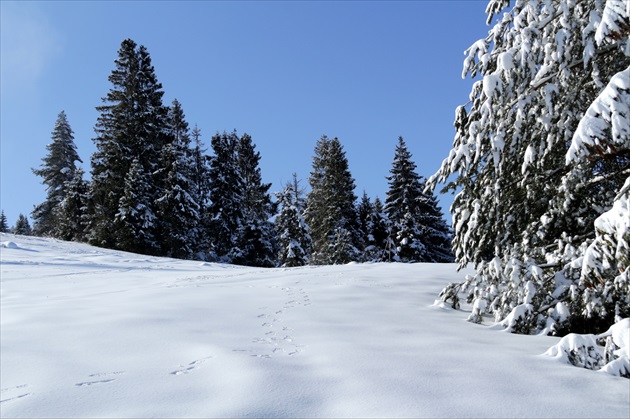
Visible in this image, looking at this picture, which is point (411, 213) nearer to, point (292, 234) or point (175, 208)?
point (292, 234)

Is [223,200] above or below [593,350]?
above

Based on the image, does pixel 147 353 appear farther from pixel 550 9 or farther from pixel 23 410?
pixel 550 9

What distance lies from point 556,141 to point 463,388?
3.38m

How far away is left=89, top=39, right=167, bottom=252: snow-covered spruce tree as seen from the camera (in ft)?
84.8

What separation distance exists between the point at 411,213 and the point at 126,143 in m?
21.9

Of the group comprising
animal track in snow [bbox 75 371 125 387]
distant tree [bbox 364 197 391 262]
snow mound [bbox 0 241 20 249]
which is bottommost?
animal track in snow [bbox 75 371 125 387]

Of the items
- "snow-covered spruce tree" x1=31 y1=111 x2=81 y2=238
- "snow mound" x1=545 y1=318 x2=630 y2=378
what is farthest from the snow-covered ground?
"snow-covered spruce tree" x1=31 y1=111 x2=81 y2=238

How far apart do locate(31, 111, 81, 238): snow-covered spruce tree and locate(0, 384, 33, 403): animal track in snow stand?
38400mm

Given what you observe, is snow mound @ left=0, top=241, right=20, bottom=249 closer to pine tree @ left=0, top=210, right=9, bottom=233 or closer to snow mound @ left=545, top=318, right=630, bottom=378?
snow mound @ left=545, top=318, right=630, bottom=378

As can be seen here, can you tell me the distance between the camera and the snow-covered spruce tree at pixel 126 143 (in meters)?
25.8

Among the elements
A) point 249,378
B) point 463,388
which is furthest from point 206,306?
point 463,388

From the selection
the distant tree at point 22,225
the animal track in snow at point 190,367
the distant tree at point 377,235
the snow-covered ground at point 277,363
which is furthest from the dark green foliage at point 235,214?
the distant tree at point 22,225

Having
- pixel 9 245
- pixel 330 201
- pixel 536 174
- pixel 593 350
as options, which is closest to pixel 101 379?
pixel 593 350

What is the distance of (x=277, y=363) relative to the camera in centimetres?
303
